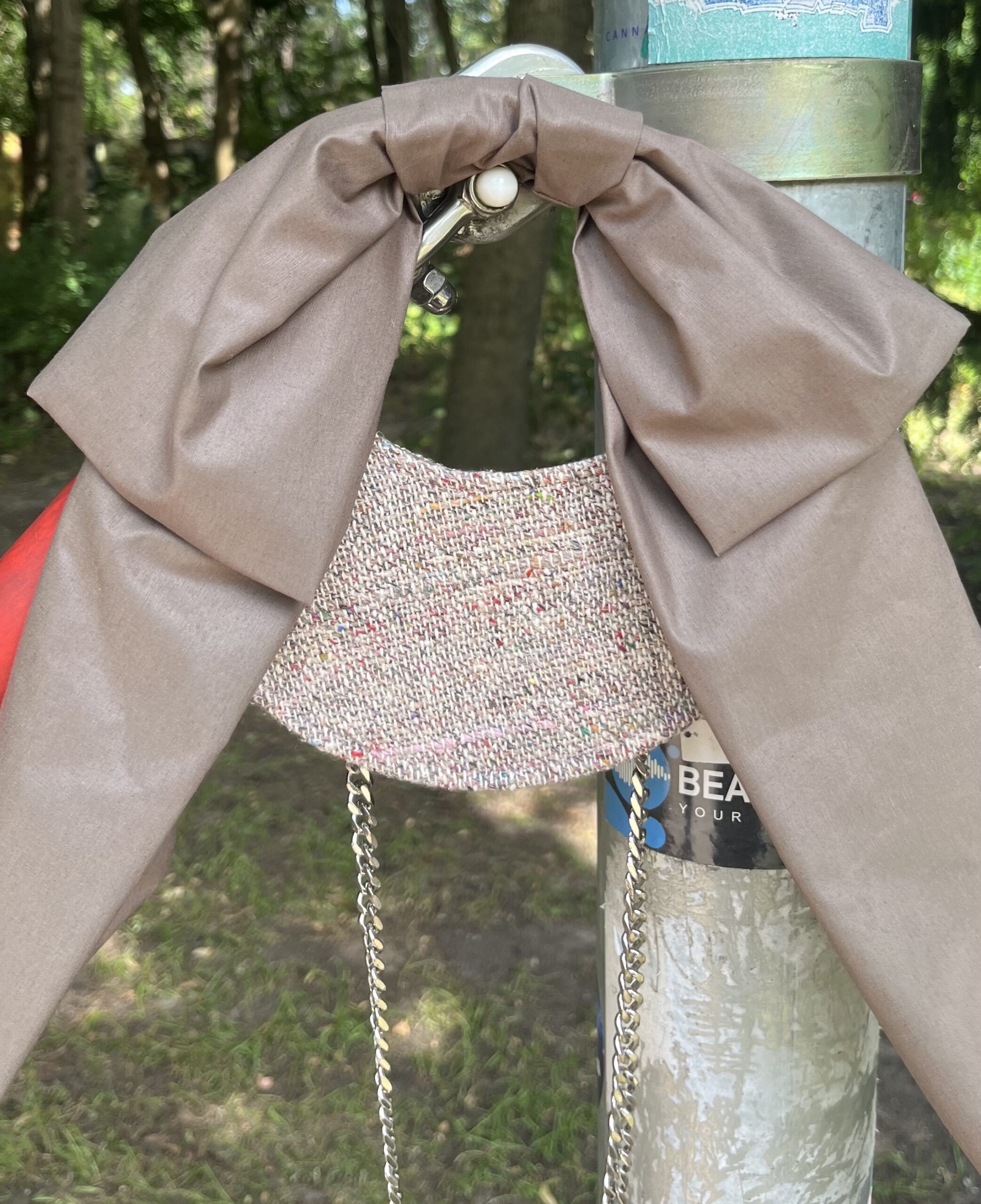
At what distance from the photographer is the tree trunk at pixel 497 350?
5.51 m

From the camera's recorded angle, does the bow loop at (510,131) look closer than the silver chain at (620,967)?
Yes

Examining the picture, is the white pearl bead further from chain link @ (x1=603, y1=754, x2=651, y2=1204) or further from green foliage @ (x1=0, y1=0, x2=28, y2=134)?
green foliage @ (x1=0, y1=0, x2=28, y2=134)

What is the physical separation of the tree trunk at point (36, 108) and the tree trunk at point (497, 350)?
6.34m

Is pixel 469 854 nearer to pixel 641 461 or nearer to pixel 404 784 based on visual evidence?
pixel 404 784

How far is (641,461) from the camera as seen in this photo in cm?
118

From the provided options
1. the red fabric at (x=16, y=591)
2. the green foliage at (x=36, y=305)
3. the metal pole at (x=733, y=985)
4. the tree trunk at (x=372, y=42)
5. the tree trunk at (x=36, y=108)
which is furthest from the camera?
the tree trunk at (x=372, y=42)

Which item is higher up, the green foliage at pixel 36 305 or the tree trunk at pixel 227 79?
the tree trunk at pixel 227 79

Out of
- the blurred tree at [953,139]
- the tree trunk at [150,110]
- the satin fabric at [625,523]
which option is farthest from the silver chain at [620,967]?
the tree trunk at [150,110]

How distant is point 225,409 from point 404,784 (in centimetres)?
372

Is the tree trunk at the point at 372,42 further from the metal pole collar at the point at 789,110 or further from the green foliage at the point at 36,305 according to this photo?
the metal pole collar at the point at 789,110

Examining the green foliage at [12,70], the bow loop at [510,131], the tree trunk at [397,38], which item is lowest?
the green foliage at [12,70]

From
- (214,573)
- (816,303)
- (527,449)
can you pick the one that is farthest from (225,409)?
(527,449)

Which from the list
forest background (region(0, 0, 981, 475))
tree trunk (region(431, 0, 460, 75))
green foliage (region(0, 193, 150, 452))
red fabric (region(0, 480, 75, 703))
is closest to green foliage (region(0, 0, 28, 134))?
forest background (region(0, 0, 981, 475))

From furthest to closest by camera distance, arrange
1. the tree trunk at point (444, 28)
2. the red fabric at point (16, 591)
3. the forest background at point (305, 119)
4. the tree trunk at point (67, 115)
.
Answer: the tree trunk at point (444, 28), the tree trunk at point (67, 115), the forest background at point (305, 119), the red fabric at point (16, 591)
